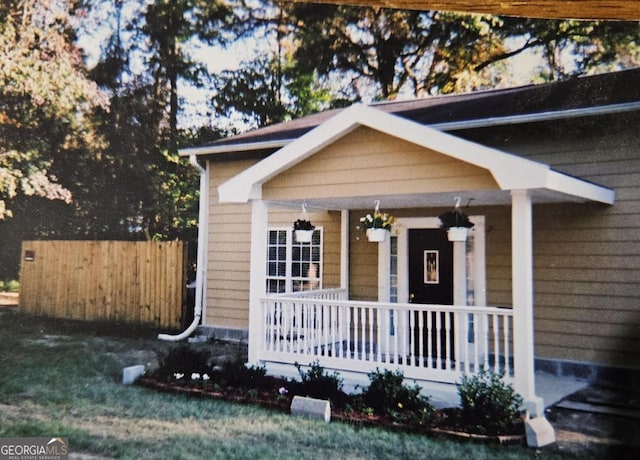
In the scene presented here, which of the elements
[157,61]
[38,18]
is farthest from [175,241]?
[38,18]

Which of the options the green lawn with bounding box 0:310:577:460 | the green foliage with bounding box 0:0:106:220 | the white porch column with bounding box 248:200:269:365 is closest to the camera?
the green lawn with bounding box 0:310:577:460

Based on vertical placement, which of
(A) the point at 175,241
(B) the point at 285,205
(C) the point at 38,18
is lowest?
(A) the point at 175,241

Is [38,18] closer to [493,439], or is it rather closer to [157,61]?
[157,61]

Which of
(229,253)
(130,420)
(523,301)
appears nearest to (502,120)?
(523,301)

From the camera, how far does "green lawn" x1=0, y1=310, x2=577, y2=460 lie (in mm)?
3119

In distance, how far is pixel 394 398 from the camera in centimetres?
399

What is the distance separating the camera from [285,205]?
5.68 metres

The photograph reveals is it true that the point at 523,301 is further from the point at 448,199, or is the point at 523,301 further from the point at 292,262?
the point at 292,262

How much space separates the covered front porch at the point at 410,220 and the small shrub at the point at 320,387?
0.48 m

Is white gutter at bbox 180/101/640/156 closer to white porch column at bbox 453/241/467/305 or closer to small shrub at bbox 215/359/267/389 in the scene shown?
white porch column at bbox 453/241/467/305

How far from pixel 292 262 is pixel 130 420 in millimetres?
3747

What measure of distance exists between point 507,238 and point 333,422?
2940 mm

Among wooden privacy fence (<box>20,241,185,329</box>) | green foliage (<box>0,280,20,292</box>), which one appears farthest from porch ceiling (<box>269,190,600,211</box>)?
green foliage (<box>0,280,20,292</box>)

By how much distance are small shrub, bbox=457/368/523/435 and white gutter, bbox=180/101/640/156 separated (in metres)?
2.24
